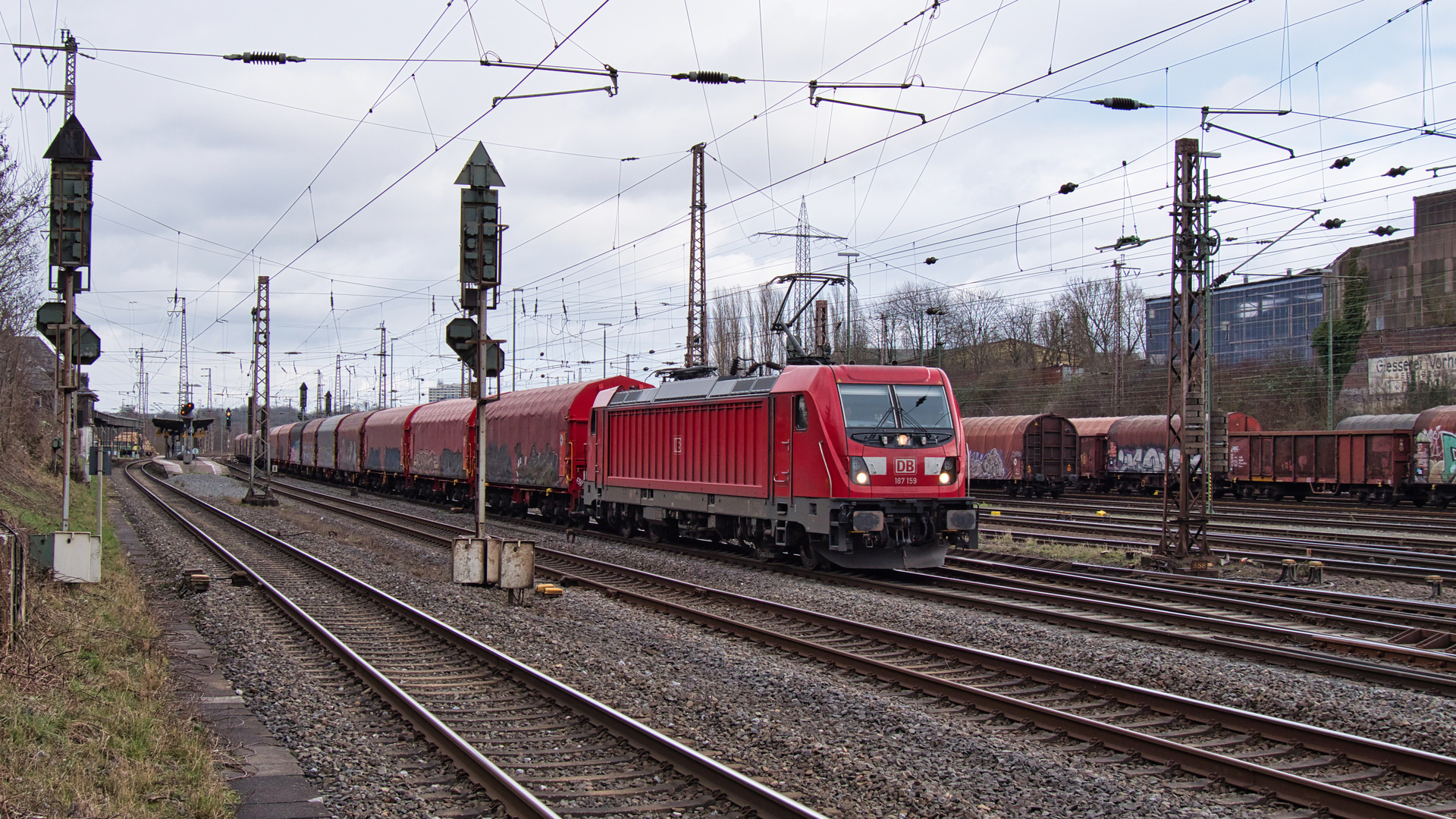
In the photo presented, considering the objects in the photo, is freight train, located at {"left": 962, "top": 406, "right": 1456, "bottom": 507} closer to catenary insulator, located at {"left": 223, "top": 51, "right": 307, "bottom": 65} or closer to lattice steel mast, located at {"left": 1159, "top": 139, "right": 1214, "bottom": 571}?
lattice steel mast, located at {"left": 1159, "top": 139, "right": 1214, "bottom": 571}

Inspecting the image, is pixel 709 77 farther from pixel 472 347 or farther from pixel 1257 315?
pixel 1257 315

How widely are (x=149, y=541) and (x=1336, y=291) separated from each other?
228ft

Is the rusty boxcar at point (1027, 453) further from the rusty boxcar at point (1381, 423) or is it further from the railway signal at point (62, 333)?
the railway signal at point (62, 333)

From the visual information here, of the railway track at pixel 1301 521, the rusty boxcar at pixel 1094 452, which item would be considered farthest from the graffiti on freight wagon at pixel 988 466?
the railway track at pixel 1301 521

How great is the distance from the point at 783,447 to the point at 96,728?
10843 mm

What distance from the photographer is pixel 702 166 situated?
3369cm

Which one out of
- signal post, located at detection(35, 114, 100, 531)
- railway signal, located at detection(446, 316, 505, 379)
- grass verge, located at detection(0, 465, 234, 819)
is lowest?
grass verge, located at detection(0, 465, 234, 819)

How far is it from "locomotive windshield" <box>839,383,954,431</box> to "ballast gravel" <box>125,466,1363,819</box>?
2645mm

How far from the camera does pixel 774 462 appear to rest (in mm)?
16609

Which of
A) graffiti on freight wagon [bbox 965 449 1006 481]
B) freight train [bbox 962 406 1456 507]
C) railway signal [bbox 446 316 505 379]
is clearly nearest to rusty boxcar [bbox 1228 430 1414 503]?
freight train [bbox 962 406 1456 507]

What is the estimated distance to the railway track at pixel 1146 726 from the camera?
6.38 metres

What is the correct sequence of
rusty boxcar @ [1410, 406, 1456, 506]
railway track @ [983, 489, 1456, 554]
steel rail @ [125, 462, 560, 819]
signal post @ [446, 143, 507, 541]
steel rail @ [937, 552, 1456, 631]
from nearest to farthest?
steel rail @ [125, 462, 560, 819]
steel rail @ [937, 552, 1456, 631]
signal post @ [446, 143, 507, 541]
railway track @ [983, 489, 1456, 554]
rusty boxcar @ [1410, 406, 1456, 506]

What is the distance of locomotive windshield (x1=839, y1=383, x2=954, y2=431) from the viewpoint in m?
15.5

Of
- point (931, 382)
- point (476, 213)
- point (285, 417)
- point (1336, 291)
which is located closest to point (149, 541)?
point (476, 213)
